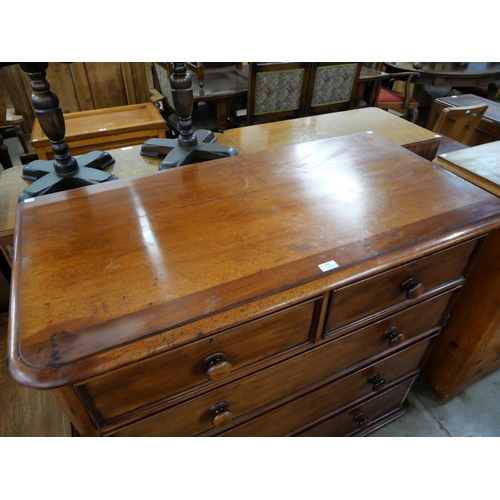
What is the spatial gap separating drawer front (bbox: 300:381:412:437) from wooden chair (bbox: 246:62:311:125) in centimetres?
194

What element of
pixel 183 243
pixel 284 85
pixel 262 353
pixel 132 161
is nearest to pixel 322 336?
pixel 262 353

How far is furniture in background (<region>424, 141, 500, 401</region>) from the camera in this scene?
1046 millimetres

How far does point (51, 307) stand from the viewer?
576 mm

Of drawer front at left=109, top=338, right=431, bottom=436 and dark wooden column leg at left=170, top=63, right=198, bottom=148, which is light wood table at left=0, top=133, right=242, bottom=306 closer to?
dark wooden column leg at left=170, top=63, right=198, bottom=148

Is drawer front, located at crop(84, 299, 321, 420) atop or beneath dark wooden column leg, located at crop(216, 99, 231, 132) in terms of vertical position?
atop

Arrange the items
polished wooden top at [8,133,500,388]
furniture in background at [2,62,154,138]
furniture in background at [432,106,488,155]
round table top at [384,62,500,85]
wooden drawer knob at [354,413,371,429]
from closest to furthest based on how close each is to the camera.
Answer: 1. polished wooden top at [8,133,500,388]
2. wooden drawer knob at [354,413,371,429]
3. furniture in background at [432,106,488,155]
4. furniture in background at [2,62,154,138]
5. round table top at [384,62,500,85]

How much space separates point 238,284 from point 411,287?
44 cm

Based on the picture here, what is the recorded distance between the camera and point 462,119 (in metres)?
2.08

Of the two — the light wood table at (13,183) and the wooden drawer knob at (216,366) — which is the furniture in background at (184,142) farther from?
the wooden drawer knob at (216,366)

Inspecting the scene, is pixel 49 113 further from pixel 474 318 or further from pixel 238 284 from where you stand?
pixel 474 318

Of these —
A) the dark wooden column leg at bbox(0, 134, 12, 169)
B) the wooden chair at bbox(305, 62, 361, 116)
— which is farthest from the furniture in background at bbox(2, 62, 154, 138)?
the wooden chair at bbox(305, 62, 361, 116)

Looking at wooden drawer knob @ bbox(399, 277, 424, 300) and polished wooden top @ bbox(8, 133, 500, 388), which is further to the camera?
wooden drawer knob @ bbox(399, 277, 424, 300)

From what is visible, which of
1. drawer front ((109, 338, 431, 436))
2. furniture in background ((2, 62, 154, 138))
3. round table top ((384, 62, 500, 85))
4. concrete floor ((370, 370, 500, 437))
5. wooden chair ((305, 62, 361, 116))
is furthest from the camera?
round table top ((384, 62, 500, 85))

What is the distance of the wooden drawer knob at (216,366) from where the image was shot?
25.2 inches
